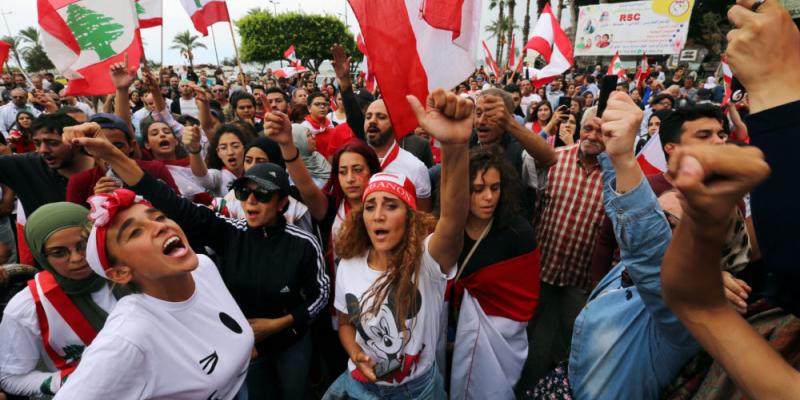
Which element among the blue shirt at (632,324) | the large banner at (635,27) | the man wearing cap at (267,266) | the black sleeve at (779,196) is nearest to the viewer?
the black sleeve at (779,196)

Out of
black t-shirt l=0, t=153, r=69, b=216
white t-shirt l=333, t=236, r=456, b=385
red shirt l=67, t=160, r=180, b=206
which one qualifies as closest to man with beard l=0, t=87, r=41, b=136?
black t-shirt l=0, t=153, r=69, b=216

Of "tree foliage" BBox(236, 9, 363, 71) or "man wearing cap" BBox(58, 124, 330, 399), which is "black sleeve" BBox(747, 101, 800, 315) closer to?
"man wearing cap" BBox(58, 124, 330, 399)

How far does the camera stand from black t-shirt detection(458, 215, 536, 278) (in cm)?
237

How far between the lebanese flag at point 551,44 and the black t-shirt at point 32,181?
6.41 metres

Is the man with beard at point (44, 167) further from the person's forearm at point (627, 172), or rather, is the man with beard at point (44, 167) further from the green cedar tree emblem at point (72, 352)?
the person's forearm at point (627, 172)

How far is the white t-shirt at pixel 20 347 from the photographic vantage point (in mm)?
1752

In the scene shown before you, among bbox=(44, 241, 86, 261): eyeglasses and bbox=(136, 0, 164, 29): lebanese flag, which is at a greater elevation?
bbox=(136, 0, 164, 29): lebanese flag

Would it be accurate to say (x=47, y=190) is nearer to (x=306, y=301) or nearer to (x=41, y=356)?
(x=41, y=356)

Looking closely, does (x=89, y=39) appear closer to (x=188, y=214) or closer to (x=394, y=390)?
(x=188, y=214)

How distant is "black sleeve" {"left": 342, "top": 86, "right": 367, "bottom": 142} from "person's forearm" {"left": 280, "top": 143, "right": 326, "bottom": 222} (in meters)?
1.28

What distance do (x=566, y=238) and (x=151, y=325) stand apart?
279 centimetres

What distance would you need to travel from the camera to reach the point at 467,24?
254cm

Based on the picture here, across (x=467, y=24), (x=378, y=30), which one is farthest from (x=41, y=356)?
(x=467, y=24)

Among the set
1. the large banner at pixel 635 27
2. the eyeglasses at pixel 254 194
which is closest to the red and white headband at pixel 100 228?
the eyeglasses at pixel 254 194
